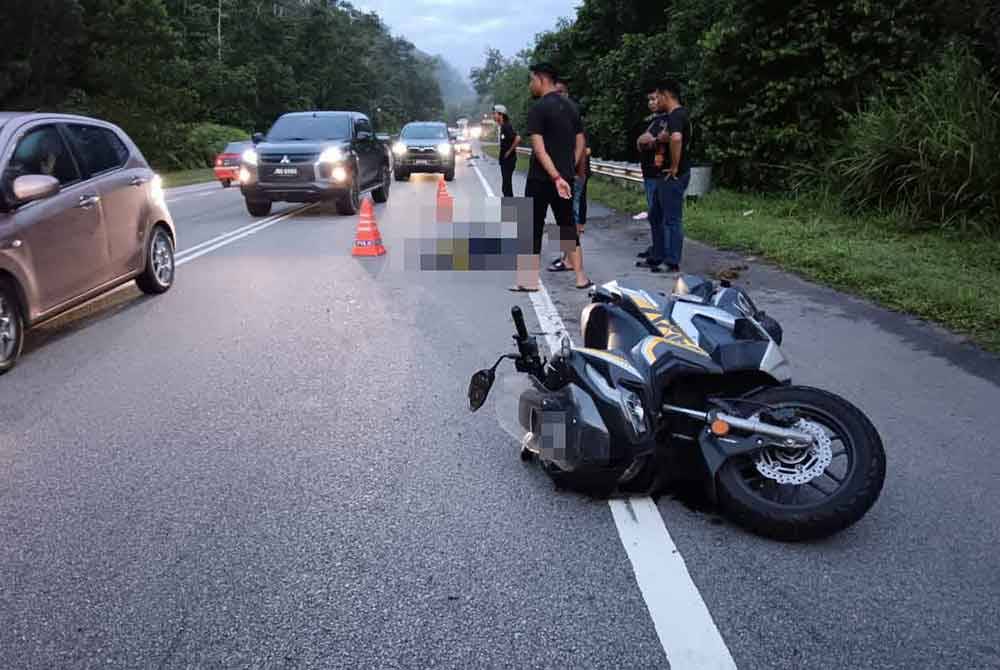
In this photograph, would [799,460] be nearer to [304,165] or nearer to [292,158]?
[304,165]

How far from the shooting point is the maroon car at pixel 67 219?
5.80 m

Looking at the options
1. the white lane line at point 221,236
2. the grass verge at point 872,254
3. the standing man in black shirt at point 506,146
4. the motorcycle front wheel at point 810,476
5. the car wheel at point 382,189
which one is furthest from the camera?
the car wheel at point 382,189

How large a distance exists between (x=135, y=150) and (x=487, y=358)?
448 cm

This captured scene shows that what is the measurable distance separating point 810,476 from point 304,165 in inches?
514

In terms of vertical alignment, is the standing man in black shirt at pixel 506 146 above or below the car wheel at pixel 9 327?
above

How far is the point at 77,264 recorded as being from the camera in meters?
6.55

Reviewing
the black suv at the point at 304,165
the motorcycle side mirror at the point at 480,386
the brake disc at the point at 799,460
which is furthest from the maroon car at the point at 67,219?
the black suv at the point at 304,165

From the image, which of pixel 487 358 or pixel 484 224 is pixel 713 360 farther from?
pixel 484 224

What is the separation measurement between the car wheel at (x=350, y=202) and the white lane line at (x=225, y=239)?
1.01m

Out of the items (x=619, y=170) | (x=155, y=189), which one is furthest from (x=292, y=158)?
(x=619, y=170)

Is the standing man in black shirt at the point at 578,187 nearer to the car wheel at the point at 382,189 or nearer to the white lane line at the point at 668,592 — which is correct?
the white lane line at the point at 668,592

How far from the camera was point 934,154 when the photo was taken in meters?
11.5

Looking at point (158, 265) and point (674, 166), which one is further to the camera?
point (674, 166)

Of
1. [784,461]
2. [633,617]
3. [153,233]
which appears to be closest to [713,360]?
[784,461]
